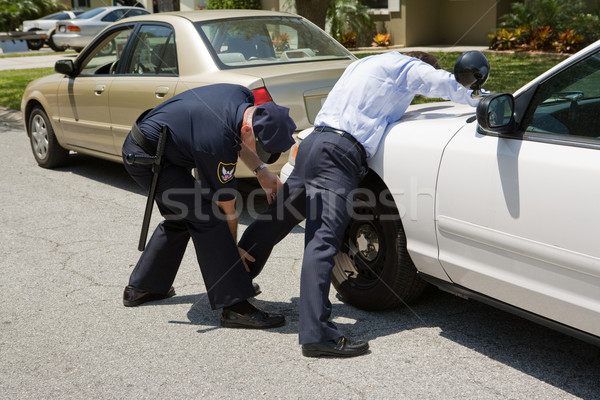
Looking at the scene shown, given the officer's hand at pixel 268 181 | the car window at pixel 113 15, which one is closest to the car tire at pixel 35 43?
the car window at pixel 113 15

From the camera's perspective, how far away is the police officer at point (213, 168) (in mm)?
3680

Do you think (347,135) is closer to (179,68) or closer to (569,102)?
(569,102)

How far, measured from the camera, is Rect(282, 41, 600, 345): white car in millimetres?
2939

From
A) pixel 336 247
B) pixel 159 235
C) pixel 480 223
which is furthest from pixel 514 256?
pixel 159 235

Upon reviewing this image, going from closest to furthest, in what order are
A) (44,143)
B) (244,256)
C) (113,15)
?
(244,256) < (44,143) < (113,15)

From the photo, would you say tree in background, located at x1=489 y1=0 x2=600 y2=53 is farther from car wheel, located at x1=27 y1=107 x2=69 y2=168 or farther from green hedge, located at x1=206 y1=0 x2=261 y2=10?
car wheel, located at x1=27 y1=107 x2=69 y2=168

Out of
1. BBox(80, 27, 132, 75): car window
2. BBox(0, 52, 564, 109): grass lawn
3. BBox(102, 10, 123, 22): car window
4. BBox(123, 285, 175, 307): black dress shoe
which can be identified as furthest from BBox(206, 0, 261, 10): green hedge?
BBox(123, 285, 175, 307): black dress shoe

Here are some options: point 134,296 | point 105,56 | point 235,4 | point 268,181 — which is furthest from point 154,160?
point 235,4

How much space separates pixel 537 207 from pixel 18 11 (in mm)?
35768

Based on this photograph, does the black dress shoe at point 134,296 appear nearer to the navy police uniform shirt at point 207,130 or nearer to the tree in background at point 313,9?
the navy police uniform shirt at point 207,130

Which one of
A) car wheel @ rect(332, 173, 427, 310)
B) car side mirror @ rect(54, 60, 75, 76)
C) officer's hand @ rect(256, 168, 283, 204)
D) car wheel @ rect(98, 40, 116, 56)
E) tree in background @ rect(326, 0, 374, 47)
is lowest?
car wheel @ rect(332, 173, 427, 310)

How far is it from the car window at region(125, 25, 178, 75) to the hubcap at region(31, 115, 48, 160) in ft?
6.33

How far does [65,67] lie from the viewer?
7352 mm

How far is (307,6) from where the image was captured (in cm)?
1122
